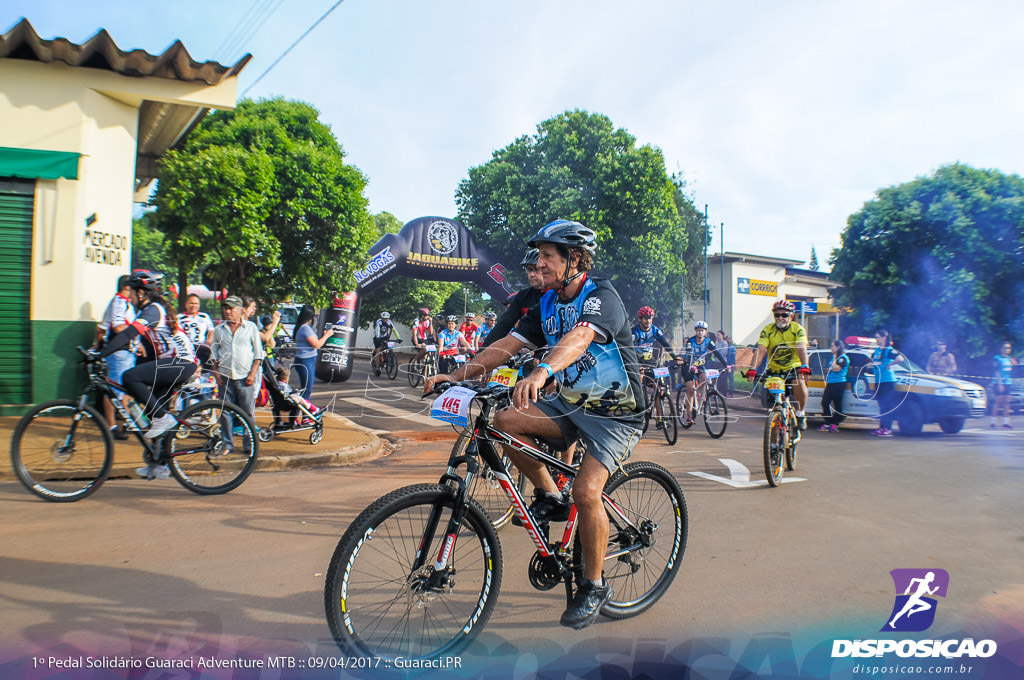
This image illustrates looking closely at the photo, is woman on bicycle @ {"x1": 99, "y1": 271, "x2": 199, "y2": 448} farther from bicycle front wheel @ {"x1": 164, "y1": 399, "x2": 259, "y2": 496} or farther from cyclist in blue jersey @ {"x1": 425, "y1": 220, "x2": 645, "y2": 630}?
cyclist in blue jersey @ {"x1": 425, "y1": 220, "x2": 645, "y2": 630}

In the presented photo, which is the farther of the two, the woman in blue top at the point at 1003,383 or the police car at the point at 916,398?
the woman in blue top at the point at 1003,383

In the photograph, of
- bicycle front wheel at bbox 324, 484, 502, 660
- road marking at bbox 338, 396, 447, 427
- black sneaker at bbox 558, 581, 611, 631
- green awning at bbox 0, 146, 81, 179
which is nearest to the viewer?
bicycle front wheel at bbox 324, 484, 502, 660

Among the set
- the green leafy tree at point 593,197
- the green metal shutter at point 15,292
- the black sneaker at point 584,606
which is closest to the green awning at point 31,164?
the green metal shutter at point 15,292

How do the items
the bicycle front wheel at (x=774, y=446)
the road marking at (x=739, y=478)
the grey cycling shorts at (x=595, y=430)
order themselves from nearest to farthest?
the grey cycling shorts at (x=595, y=430) < the bicycle front wheel at (x=774, y=446) < the road marking at (x=739, y=478)

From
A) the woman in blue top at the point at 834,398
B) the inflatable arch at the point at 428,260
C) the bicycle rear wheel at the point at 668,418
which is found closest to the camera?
the bicycle rear wheel at the point at 668,418

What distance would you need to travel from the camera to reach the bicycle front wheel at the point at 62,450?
16.9 feet

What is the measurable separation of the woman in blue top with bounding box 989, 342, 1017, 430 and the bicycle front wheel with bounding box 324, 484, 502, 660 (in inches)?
502

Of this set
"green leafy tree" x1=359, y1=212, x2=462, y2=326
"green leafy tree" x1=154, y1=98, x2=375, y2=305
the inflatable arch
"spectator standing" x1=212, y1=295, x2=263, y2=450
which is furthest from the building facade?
"green leafy tree" x1=359, y1=212, x2=462, y2=326

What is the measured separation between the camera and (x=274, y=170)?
12.7 metres

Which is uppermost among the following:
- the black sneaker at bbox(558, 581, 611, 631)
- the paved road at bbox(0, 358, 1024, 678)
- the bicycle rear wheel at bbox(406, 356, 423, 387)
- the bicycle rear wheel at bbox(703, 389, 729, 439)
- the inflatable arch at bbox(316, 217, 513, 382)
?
the inflatable arch at bbox(316, 217, 513, 382)

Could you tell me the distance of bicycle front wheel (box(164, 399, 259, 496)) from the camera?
561 centimetres

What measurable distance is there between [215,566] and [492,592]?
200 centimetres

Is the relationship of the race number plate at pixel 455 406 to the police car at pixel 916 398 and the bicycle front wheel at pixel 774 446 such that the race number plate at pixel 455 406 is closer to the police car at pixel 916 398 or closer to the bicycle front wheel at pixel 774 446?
the bicycle front wheel at pixel 774 446

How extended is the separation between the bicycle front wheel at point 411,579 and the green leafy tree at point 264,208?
34.6 feet
